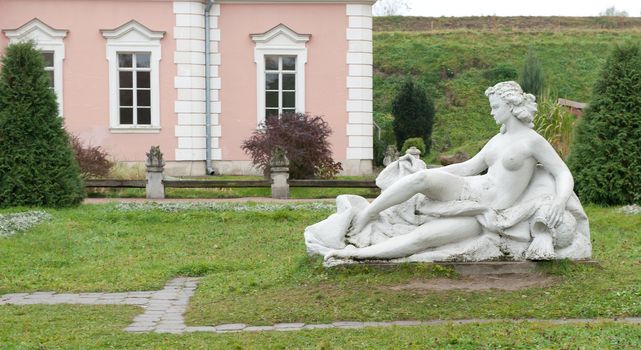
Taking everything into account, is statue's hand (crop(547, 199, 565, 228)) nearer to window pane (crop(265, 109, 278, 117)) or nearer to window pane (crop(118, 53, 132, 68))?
window pane (crop(265, 109, 278, 117))

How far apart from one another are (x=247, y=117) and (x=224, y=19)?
2.53 metres

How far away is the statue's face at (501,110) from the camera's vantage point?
911cm

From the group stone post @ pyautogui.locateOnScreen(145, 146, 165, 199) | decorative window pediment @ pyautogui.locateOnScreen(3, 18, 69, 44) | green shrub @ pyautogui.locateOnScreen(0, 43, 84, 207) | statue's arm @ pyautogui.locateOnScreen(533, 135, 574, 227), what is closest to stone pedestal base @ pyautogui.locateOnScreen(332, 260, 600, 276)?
statue's arm @ pyautogui.locateOnScreen(533, 135, 574, 227)

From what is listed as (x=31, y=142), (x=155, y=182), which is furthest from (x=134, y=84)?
(x=31, y=142)

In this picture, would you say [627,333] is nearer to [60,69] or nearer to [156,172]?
[156,172]

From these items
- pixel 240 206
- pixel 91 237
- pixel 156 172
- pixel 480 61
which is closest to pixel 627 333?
pixel 91 237

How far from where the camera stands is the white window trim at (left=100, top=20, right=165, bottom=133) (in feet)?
81.5

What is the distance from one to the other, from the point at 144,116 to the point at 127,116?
16.5 inches

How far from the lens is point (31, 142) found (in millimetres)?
16547

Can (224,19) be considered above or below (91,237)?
above

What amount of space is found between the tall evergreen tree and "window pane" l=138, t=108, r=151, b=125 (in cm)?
861

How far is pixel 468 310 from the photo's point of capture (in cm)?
796

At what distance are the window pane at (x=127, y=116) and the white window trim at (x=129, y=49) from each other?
25 cm

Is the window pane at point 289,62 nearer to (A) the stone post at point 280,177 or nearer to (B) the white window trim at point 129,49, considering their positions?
(B) the white window trim at point 129,49
